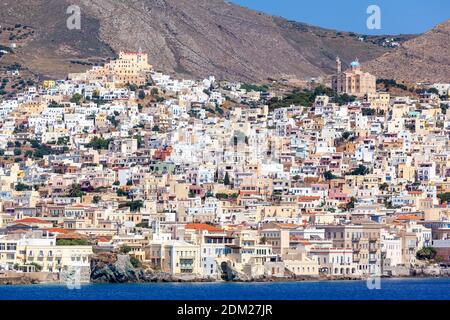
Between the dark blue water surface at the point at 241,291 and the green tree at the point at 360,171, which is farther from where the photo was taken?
the green tree at the point at 360,171

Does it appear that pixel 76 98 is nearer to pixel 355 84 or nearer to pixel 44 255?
pixel 355 84

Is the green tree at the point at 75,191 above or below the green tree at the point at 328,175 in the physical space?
below

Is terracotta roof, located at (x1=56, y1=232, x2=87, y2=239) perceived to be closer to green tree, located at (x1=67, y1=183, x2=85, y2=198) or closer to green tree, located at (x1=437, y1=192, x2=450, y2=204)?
green tree, located at (x1=67, y1=183, x2=85, y2=198)

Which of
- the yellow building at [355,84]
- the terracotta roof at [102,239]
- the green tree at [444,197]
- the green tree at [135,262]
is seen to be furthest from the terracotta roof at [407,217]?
the yellow building at [355,84]

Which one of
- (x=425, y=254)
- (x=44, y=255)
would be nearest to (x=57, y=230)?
(x=44, y=255)

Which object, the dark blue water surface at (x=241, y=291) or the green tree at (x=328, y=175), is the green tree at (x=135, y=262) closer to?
the dark blue water surface at (x=241, y=291)

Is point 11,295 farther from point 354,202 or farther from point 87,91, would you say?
point 87,91
